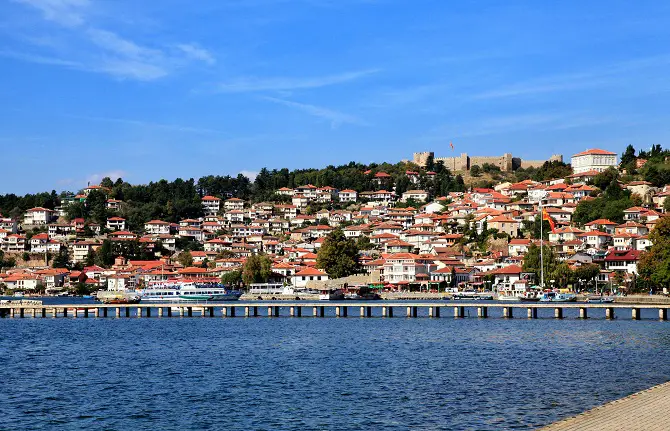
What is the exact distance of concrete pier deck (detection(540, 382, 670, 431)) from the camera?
61.9ft

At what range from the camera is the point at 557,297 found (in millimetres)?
85562

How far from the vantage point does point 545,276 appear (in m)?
97.6

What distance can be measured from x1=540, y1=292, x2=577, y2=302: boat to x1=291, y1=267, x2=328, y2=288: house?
32.7m

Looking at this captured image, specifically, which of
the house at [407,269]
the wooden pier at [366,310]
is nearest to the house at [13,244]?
the house at [407,269]

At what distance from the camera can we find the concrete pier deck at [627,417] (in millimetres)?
18875

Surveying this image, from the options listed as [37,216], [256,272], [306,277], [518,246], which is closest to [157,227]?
[37,216]

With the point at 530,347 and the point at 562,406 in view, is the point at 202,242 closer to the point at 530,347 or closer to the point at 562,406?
the point at 530,347

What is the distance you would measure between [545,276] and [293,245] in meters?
54.2

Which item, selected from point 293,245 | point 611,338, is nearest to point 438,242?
point 293,245

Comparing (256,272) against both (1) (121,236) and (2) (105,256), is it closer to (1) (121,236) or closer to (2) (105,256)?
(2) (105,256)

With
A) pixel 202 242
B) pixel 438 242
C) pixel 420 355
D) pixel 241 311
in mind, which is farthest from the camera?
Answer: pixel 202 242

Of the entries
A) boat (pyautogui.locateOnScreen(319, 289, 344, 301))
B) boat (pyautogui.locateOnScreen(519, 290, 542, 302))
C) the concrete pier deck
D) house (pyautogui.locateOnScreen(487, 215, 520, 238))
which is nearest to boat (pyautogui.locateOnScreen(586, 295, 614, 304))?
boat (pyautogui.locateOnScreen(519, 290, 542, 302))

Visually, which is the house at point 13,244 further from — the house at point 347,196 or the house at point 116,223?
the house at point 347,196

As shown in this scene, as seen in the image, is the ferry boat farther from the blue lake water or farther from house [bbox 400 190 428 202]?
house [bbox 400 190 428 202]
